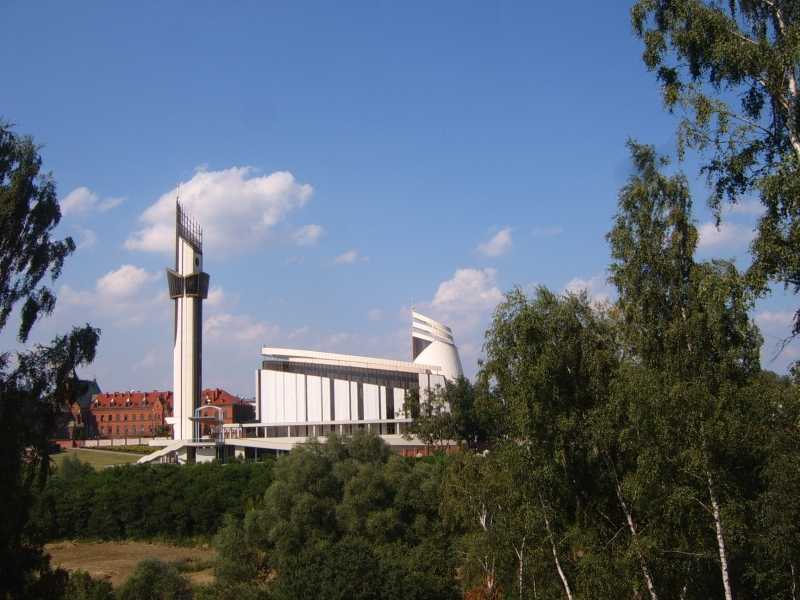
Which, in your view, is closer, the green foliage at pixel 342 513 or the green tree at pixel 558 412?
the green tree at pixel 558 412

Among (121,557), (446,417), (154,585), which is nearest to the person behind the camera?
(154,585)

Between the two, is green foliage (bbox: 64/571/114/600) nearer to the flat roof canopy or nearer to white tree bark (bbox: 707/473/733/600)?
white tree bark (bbox: 707/473/733/600)

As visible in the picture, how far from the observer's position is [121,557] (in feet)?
137

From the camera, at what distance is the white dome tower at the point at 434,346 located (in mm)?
87963

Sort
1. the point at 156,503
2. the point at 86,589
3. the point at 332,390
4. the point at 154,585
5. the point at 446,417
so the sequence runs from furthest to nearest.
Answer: the point at 332,390 → the point at 446,417 → the point at 156,503 → the point at 154,585 → the point at 86,589

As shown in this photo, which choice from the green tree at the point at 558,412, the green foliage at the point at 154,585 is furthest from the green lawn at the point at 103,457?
the green tree at the point at 558,412

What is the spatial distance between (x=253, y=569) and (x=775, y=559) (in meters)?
19.8

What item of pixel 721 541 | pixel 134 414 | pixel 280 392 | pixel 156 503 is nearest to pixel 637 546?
pixel 721 541

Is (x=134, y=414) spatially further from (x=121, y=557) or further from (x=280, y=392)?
(x=121, y=557)

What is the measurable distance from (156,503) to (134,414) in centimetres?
7346

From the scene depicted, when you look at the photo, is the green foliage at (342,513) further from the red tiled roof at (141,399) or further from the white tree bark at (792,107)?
the red tiled roof at (141,399)

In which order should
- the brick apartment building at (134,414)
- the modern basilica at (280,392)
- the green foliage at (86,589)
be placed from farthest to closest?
1. the brick apartment building at (134,414)
2. the modern basilica at (280,392)
3. the green foliage at (86,589)

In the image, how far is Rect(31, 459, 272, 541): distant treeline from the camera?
4725 centimetres

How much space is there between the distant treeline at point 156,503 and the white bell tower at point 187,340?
24.7 m
